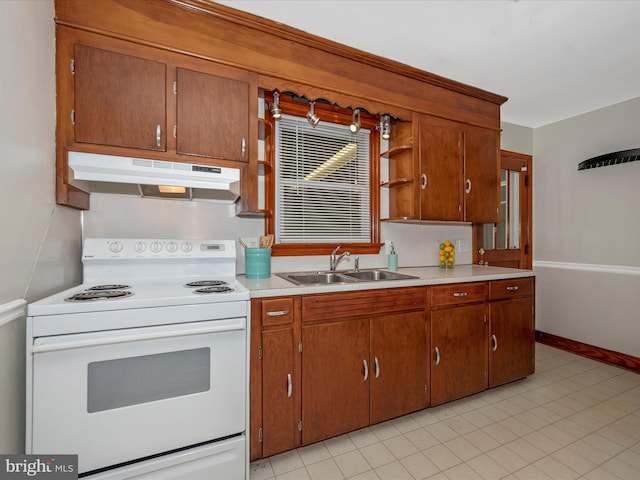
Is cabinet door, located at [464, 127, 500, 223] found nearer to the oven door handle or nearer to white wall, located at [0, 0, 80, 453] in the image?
the oven door handle

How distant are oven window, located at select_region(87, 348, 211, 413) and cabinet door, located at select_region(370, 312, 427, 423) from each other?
105 cm

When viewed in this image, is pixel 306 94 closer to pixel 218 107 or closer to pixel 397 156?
pixel 218 107

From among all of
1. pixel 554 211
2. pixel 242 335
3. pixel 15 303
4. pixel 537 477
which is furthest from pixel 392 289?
pixel 554 211

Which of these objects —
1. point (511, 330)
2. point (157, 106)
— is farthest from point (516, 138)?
point (157, 106)

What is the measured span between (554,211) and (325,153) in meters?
2.98

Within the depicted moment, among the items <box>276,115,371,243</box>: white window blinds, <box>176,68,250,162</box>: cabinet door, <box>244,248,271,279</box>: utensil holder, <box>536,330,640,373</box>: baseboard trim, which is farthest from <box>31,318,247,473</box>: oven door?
<box>536,330,640,373</box>: baseboard trim

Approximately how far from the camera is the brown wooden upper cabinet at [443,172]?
246 centimetres

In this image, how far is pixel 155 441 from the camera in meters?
1.30

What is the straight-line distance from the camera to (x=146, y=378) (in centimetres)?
131

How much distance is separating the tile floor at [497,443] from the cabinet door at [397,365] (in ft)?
0.51

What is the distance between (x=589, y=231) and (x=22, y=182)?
464 centimetres

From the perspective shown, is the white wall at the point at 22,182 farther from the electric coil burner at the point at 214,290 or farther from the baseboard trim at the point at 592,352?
the baseboard trim at the point at 592,352

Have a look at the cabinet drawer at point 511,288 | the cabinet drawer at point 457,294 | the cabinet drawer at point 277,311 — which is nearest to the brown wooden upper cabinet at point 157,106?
the cabinet drawer at point 277,311

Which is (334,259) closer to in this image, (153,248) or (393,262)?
(393,262)
